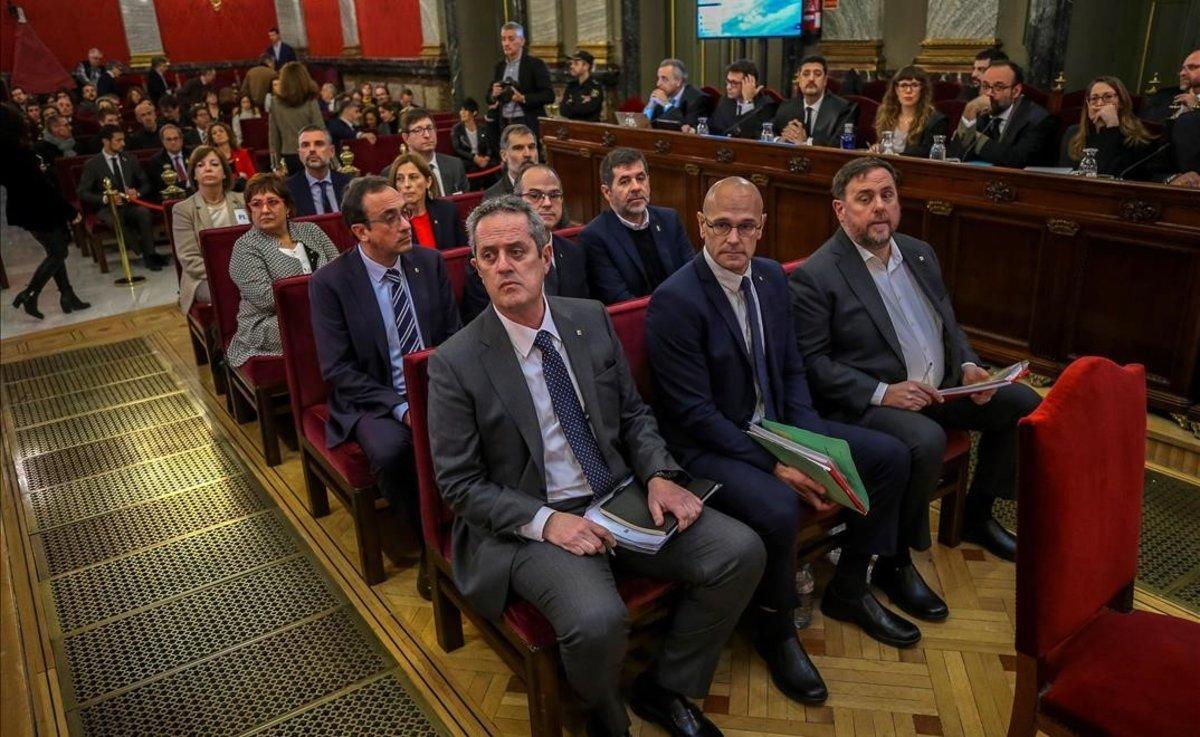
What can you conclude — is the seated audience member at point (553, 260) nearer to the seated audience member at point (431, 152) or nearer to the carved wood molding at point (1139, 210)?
the seated audience member at point (431, 152)

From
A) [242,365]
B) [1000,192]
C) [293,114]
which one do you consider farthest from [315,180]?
[1000,192]

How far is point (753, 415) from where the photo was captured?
2.58 metres

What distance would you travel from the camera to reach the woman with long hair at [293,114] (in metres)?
6.23

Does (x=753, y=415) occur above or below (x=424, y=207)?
below

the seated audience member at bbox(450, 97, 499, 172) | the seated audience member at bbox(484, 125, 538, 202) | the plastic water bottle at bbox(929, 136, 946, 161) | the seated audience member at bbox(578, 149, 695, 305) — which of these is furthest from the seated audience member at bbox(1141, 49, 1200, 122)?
the seated audience member at bbox(450, 97, 499, 172)

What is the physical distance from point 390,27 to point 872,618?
13.0 metres

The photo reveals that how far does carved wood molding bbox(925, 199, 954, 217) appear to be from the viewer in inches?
162

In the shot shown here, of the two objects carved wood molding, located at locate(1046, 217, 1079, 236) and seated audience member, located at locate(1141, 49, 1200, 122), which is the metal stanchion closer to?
carved wood molding, located at locate(1046, 217, 1079, 236)

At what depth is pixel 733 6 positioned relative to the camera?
8.72 m

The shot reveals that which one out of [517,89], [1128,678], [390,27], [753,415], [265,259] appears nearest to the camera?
[1128,678]

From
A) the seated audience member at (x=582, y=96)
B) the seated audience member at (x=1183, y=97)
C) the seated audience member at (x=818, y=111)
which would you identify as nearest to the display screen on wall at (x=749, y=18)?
the seated audience member at (x=582, y=96)

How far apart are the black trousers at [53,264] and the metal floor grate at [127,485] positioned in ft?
10.0

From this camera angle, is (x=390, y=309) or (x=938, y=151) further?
(x=938, y=151)

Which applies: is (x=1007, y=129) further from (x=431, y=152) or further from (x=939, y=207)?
(x=431, y=152)
